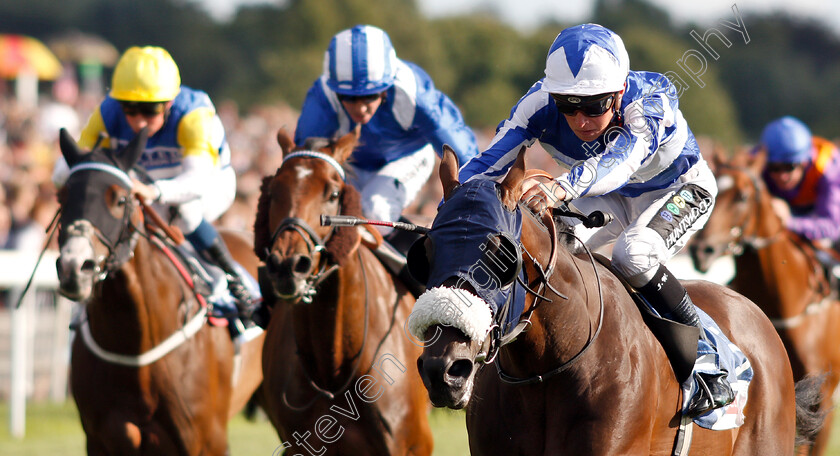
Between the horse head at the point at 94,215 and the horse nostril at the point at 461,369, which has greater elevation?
the horse nostril at the point at 461,369

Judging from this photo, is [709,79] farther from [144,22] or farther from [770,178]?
[144,22]

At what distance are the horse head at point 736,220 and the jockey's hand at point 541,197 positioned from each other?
13.5ft

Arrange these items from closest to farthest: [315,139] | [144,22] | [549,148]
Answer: [549,148] < [315,139] < [144,22]

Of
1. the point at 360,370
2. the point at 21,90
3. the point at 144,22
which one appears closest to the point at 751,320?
the point at 360,370

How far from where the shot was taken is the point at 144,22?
59.6 metres

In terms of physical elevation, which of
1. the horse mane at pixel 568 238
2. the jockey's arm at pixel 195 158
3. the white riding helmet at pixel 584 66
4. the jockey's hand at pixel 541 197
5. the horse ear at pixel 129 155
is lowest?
the jockey's arm at pixel 195 158

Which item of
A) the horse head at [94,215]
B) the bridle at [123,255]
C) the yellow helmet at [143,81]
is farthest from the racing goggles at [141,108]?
the bridle at [123,255]

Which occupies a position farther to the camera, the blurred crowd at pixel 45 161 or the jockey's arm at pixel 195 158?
the blurred crowd at pixel 45 161

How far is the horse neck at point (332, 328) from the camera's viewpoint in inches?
177

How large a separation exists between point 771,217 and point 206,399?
4.20 meters

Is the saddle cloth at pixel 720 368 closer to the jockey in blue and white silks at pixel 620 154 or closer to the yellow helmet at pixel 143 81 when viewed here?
the jockey in blue and white silks at pixel 620 154

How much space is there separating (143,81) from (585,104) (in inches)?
107

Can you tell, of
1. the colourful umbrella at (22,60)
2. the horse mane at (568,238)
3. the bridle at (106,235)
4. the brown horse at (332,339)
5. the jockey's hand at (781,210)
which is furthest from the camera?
the colourful umbrella at (22,60)

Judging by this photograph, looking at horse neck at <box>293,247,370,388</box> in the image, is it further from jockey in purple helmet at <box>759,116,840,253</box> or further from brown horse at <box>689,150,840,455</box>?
jockey in purple helmet at <box>759,116,840,253</box>
